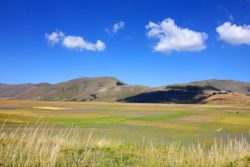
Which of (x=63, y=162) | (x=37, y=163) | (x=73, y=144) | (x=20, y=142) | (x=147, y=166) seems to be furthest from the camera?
(x=73, y=144)

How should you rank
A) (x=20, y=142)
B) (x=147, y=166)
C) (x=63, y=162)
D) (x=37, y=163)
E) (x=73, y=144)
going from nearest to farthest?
(x=37, y=163) → (x=63, y=162) → (x=147, y=166) → (x=20, y=142) → (x=73, y=144)

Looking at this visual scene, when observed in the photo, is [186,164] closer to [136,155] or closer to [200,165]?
[200,165]

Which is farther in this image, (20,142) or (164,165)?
(20,142)

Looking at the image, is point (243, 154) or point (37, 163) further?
point (243, 154)

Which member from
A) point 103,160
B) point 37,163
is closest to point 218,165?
point 103,160

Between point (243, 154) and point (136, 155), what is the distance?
486 centimetres

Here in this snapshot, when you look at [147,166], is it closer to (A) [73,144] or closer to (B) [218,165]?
(B) [218,165]

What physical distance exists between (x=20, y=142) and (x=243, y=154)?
935cm

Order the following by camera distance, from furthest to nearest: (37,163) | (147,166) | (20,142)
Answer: (20,142), (147,166), (37,163)

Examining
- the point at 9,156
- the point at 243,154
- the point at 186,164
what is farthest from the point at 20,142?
the point at 243,154

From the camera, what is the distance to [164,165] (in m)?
12.6

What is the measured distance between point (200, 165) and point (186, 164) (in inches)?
20.4

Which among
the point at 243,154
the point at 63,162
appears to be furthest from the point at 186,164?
the point at 63,162

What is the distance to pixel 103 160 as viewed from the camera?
1353cm
